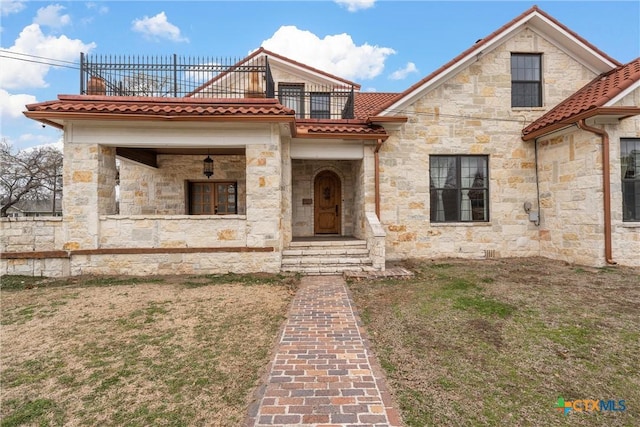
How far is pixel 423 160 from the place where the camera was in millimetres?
9266

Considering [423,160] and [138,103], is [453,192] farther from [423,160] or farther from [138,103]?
[138,103]

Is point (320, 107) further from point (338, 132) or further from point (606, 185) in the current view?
point (606, 185)

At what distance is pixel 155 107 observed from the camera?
713 centimetres

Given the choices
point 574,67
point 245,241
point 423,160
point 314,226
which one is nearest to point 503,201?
point 423,160

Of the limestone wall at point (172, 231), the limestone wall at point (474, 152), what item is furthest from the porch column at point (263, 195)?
the limestone wall at point (474, 152)

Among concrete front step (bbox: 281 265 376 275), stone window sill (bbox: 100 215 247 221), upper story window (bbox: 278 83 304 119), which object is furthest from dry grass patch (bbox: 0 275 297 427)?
upper story window (bbox: 278 83 304 119)

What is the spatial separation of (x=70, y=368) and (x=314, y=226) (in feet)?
28.0

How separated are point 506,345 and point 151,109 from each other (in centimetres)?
817

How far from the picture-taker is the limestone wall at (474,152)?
918cm

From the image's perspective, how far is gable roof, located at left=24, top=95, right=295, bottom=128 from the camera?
267 inches

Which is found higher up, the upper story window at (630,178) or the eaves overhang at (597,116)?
the eaves overhang at (597,116)

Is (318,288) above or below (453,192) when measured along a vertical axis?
below

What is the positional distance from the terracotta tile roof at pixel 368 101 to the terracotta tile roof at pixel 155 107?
436 cm

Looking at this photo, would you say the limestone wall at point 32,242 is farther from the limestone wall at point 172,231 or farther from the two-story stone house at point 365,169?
the limestone wall at point 172,231
